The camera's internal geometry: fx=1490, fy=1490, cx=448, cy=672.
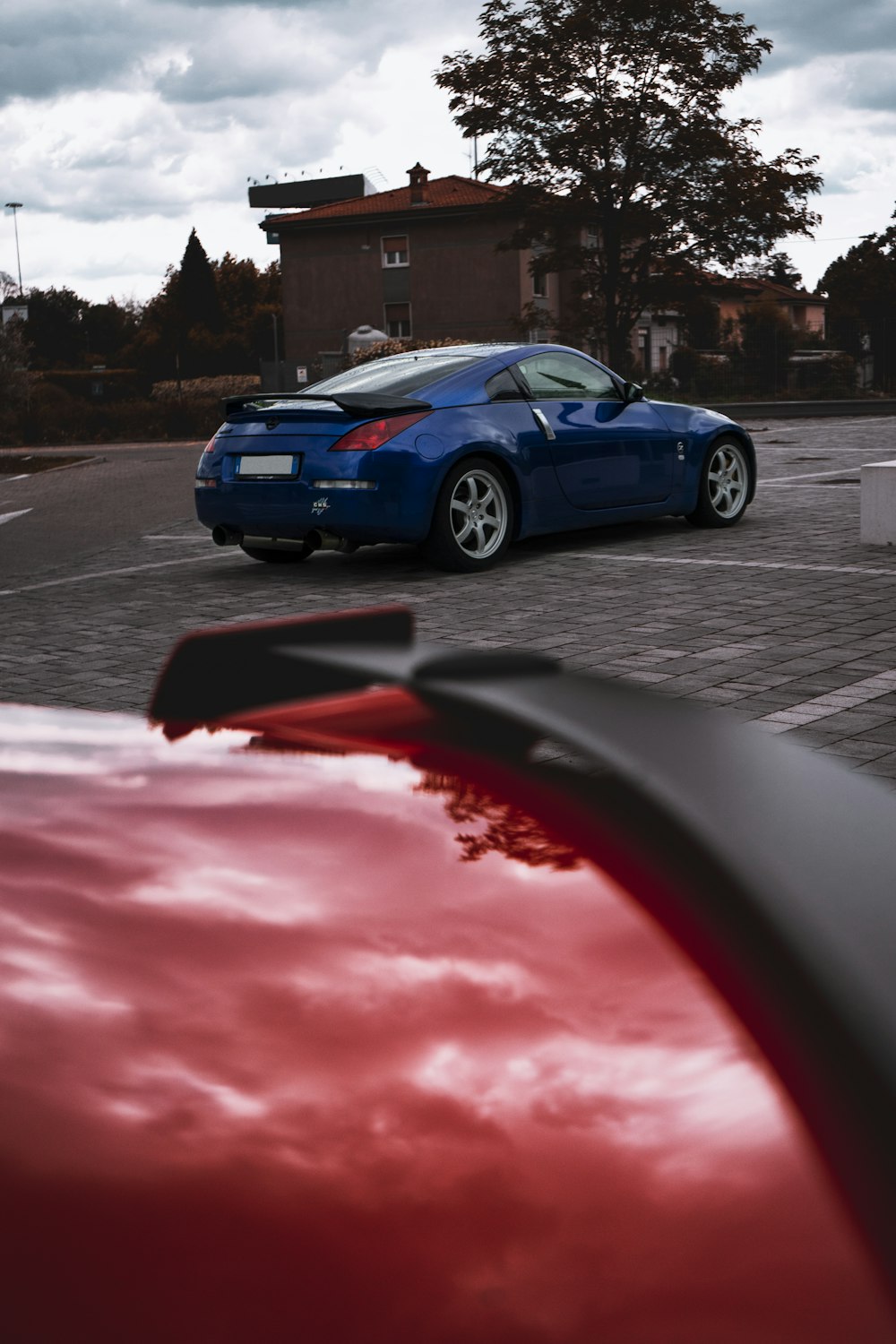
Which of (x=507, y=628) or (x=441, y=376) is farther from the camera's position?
(x=441, y=376)

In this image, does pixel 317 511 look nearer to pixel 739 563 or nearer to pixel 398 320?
pixel 739 563

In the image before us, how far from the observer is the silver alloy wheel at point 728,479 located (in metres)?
11.1

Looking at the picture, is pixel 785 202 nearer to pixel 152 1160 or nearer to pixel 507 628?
pixel 507 628

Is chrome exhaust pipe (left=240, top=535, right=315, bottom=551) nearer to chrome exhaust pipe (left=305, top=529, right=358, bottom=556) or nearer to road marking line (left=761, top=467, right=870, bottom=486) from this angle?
chrome exhaust pipe (left=305, top=529, right=358, bottom=556)

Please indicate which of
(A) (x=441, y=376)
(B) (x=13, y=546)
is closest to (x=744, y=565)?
(A) (x=441, y=376)

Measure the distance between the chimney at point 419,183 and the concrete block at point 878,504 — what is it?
61426mm

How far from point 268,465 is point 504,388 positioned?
5.46 feet

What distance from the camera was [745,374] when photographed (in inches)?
1499

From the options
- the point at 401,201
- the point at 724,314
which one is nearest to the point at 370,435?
the point at 401,201

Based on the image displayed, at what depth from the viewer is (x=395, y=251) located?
66.7 m

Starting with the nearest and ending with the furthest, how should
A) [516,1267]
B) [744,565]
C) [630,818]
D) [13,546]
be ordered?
[516,1267] < [630,818] < [744,565] < [13,546]

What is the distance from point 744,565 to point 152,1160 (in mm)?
8780

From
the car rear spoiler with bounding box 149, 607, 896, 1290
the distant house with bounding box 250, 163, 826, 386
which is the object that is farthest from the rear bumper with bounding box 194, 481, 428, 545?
the distant house with bounding box 250, 163, 826, 386

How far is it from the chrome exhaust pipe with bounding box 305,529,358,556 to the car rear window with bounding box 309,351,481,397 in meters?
1.01
